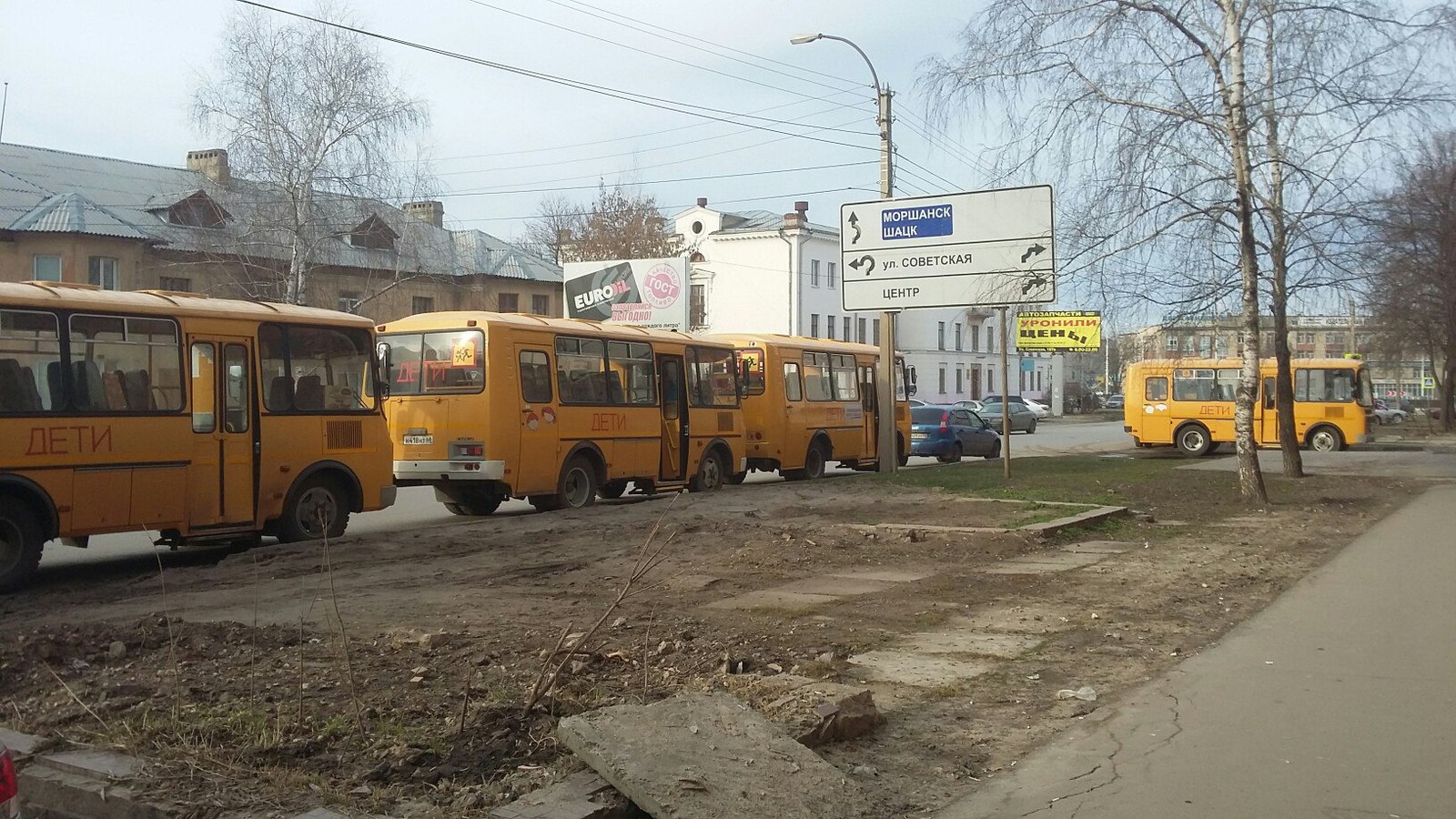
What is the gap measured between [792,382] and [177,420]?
14.0 metres

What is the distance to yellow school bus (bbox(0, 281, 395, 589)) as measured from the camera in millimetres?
10547

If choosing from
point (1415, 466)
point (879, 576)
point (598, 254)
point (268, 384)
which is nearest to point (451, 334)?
point (268, 384)

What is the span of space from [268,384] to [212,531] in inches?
64.9

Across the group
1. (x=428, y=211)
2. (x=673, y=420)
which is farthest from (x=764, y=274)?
(x=673, y=420)

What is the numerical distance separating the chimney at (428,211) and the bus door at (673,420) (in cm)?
1751

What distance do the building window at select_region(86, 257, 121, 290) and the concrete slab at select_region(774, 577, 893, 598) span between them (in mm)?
31698

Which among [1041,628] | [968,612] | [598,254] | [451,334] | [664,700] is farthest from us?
[598,254]

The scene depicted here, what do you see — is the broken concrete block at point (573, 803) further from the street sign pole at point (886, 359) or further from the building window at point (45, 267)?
the building window at point (45, 267)

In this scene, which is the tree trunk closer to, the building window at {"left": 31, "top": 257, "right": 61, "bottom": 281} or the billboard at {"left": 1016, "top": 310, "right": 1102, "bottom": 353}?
the building window at {"left": 31, "top": 257, "right": 61, "bottom": 281}

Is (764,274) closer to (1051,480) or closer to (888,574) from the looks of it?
(1051,480)

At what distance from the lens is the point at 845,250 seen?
2445cm

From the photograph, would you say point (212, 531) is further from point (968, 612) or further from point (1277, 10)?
point (1277, 10)

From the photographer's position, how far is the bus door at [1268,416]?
3456 centimetres

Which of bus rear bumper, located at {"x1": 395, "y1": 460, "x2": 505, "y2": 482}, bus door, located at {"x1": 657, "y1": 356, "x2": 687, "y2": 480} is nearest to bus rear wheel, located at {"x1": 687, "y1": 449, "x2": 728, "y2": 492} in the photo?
bus door, located at {"x1": 657, "y1": 356, "x2": 687, "y2": 480}
